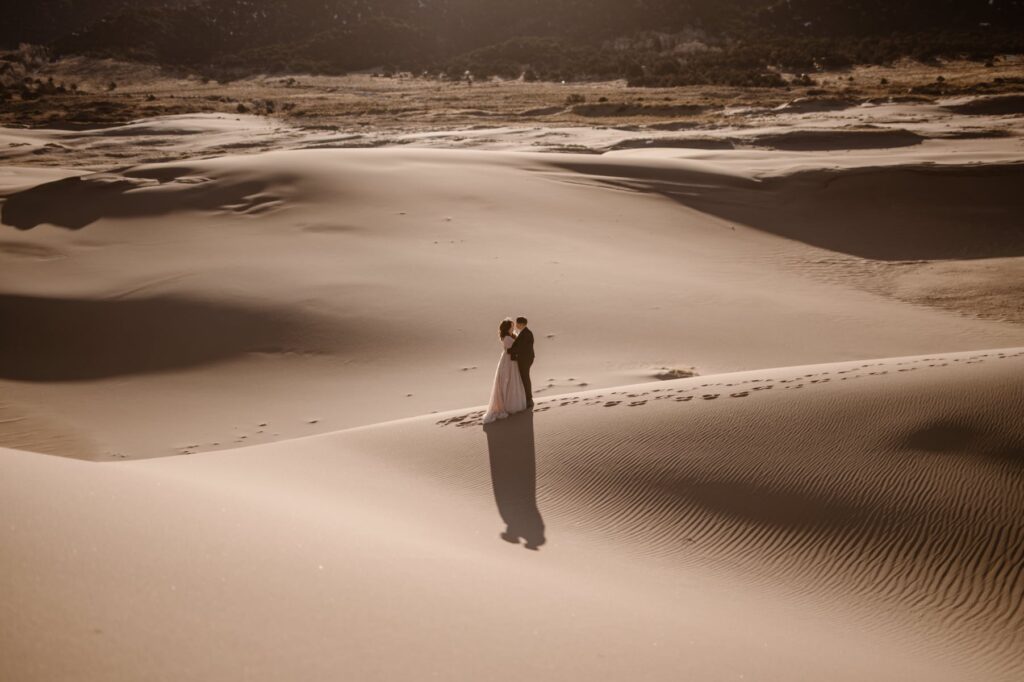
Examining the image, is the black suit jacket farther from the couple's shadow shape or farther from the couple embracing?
the couple's shadow shape

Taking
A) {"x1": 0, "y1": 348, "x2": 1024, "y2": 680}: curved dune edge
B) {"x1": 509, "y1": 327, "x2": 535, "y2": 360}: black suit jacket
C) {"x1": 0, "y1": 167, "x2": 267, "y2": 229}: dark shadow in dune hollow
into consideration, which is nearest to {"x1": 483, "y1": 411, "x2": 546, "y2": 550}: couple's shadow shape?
{"x1": 0, "y1": 348, "x2": 1024, "y2": 680}: curved dune edge

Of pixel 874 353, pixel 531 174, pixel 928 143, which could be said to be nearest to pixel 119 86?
pixel 531 174

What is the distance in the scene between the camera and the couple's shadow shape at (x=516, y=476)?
557 centimetres

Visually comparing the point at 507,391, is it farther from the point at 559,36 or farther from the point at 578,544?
the point at 559,36

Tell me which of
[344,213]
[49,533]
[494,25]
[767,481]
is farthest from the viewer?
[494,25]

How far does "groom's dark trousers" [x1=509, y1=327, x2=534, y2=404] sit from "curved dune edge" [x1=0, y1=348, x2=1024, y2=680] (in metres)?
0.34

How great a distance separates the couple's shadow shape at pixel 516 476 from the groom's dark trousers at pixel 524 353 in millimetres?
282

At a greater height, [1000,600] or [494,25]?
[494,25]

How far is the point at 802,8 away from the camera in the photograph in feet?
195

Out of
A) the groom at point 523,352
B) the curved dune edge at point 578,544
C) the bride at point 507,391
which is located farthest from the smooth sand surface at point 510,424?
the groom at point 523,352

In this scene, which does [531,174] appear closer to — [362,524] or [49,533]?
[362,524]

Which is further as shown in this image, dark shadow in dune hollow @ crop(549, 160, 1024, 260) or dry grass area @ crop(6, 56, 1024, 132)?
dry grass area @ crop(6, 56, 1024, 132)

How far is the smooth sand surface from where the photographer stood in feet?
12.0

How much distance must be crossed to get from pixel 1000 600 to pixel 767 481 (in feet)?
5.20
